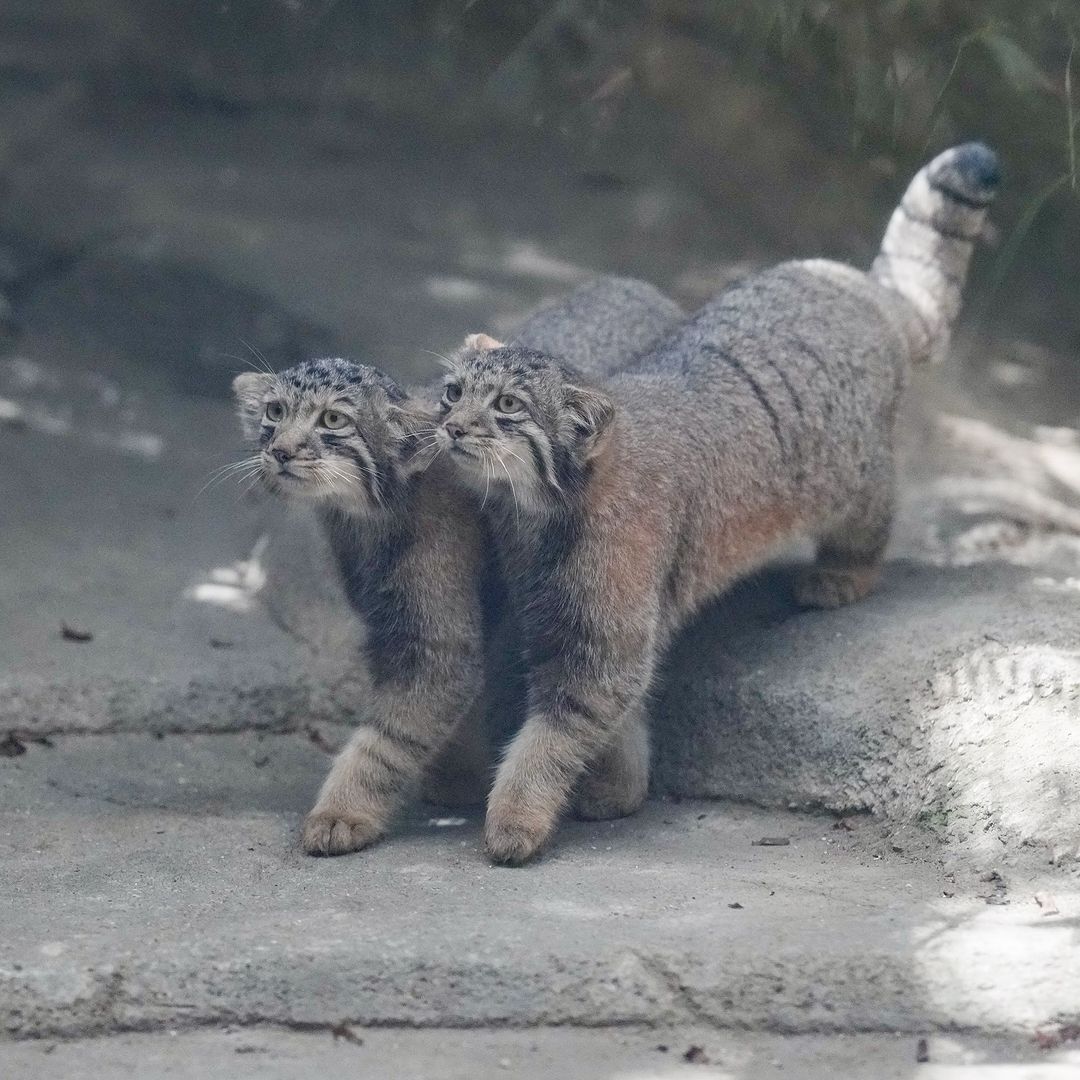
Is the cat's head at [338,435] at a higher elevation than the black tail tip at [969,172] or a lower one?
lower

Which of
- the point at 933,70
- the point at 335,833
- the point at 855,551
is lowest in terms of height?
the point at 335,833

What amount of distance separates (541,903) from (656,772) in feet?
5.00

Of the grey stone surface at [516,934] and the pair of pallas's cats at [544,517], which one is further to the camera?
the pair of pallas's cats at [544,517]

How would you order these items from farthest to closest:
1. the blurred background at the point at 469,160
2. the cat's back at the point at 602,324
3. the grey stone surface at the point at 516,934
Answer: the blurred background at the point at 469,160
the cat's back at the point at 602,324
the grey stone surface at the point at 516,934

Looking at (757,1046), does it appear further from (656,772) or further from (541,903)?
(656,772)

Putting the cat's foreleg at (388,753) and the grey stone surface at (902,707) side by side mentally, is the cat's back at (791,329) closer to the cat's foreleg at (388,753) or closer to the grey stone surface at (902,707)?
the grey stone surface at (902,707)

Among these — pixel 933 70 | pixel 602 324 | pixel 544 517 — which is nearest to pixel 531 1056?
pixel 544 517

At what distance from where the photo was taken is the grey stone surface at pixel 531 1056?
3695 millimetres

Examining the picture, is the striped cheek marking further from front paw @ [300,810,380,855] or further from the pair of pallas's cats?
front paw @ [300,810,380,855]

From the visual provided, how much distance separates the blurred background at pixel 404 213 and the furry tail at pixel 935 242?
0.26 meters

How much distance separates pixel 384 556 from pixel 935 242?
278 cm

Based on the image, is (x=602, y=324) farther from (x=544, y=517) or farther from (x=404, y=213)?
(x=404, y=213)

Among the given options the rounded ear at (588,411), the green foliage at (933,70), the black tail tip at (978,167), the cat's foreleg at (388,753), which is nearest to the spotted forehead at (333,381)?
the rounded ear at (588,411)

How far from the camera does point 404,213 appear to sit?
9.47 m
